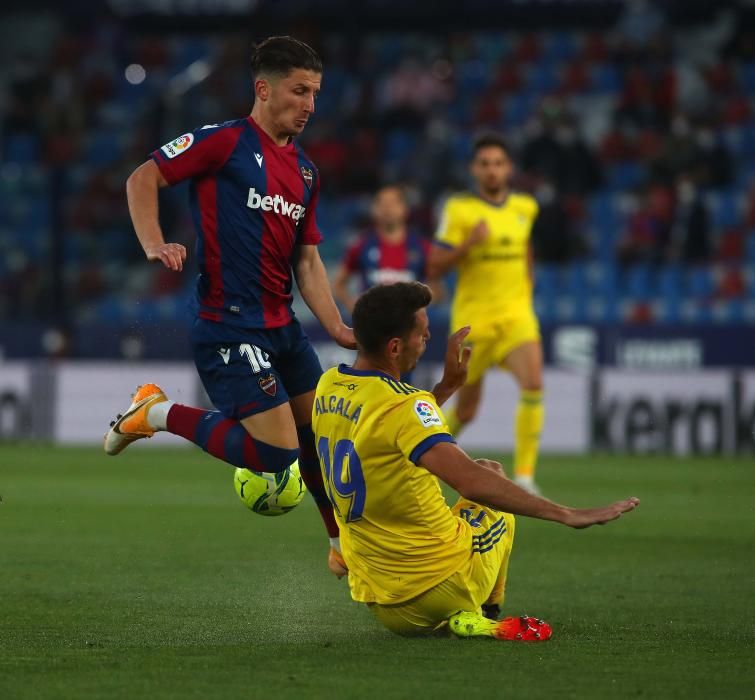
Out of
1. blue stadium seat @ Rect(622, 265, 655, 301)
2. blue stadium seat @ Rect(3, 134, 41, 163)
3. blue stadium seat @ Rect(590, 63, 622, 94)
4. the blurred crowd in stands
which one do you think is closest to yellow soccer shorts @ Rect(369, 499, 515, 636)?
the blurred crowd in stands

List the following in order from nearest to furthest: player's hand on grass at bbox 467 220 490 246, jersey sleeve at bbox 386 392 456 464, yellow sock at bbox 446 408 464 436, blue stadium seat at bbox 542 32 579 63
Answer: jersey sleeve at bbox 386 392 456 464 < player's hand on grass at bbox 467 220 490 246 < yellow sock at bbox 446 408 464 436 < blue stadium seat at bbox 542 32 579 63

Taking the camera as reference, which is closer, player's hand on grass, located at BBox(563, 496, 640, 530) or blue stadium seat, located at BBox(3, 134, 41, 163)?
player's hand on grass, located at BBox(563, 496, 640, 530)

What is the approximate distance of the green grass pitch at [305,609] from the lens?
4574 mm

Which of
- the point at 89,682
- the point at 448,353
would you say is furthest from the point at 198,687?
the point at 448,353

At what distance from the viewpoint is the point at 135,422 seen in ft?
22.1

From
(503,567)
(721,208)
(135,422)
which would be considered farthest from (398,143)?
(503,567)

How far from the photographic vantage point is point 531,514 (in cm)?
481

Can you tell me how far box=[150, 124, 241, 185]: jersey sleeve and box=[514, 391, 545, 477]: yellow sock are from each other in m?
4.85

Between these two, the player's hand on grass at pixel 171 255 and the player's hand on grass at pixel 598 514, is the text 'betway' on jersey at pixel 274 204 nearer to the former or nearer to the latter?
the player's hand on grass at pixel 171 255

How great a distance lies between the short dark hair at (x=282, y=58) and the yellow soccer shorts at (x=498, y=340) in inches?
188

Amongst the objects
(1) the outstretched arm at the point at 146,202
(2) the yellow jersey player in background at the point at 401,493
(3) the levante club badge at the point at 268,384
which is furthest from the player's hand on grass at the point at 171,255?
(3) the levante club badge at the point at 268,384

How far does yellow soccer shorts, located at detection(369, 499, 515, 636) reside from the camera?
5344 millimetres

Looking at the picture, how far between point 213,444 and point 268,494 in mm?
352

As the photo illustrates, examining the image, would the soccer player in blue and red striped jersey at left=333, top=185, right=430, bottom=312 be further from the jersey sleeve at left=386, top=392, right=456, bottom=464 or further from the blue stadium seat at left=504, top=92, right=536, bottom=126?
the blue stadium seat at left=504, top=92, right=536, bottom=126
